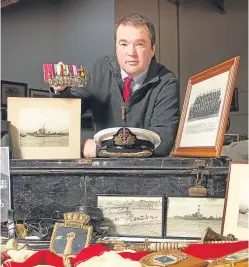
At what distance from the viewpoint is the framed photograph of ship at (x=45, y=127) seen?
1251 millimetres

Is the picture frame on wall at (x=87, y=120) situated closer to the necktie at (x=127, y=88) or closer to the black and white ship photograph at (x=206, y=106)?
the necktie at (x=127, y=88)

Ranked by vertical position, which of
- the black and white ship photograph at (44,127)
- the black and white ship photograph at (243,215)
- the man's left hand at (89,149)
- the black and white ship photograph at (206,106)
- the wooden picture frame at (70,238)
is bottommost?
the wooden picture frame at (70,238)

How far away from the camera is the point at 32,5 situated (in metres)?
3.25

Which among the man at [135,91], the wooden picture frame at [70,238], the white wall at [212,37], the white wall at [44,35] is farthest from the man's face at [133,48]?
the white wall at [212,37]

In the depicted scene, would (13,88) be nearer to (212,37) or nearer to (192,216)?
(212,37)

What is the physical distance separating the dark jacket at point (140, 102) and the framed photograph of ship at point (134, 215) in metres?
0.28

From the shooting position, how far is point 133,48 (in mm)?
1333

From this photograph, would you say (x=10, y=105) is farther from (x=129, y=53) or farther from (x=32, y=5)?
(x=32, y=5)

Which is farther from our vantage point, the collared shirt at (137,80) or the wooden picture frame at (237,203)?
the collared shirt at (137,80)

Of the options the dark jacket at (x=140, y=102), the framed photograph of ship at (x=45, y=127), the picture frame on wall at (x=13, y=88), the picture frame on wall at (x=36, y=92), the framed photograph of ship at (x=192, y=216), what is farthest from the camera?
the picture frame on wall at (x=13, y=88)

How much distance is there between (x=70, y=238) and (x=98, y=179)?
20 cm

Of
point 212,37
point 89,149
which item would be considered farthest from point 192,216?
point 212,37

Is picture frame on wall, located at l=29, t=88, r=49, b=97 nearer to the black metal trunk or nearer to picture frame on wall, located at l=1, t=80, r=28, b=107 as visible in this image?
picture frame on wall, located at l=1, t=80, r=28, b=107

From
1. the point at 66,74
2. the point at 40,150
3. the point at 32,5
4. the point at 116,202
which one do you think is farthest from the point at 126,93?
the point at 32,5
